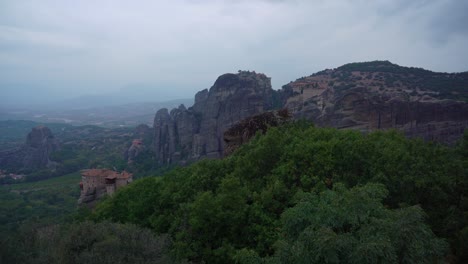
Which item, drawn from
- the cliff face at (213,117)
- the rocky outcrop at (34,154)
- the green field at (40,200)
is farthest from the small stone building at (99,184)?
the rocky outcrop at (34,154)

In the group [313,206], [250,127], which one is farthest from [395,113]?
[313,206]

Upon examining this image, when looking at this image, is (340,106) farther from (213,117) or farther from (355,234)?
(355,234)

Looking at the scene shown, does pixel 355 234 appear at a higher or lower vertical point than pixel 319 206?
lower

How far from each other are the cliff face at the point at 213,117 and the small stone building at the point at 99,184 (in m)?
21.4

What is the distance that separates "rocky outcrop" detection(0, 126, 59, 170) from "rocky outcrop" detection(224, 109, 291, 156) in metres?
73.5

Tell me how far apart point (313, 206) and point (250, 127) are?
67.8 ft

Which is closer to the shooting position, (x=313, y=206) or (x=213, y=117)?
(x=313, y=206)

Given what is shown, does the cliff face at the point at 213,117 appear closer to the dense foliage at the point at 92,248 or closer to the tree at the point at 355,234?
the dense foliage at the point at 92,248

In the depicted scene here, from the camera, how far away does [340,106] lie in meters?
42.5

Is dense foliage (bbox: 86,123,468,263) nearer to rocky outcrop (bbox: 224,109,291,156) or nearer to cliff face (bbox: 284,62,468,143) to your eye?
rocky outcrop (bbox: 224,109,291,156)

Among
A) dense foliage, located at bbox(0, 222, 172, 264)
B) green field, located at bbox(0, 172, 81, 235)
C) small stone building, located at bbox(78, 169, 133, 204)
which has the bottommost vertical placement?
green field, located at bbox(0, 172, 81, 235)

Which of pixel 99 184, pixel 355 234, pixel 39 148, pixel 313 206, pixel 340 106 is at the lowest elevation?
pixel 39 148

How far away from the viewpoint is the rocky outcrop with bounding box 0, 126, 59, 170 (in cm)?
9250

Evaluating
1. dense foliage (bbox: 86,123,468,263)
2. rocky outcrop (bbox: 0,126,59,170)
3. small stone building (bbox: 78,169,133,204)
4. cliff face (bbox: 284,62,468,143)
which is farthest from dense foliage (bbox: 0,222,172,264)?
rocky outcrop (bbox: 0,126,59,170)
